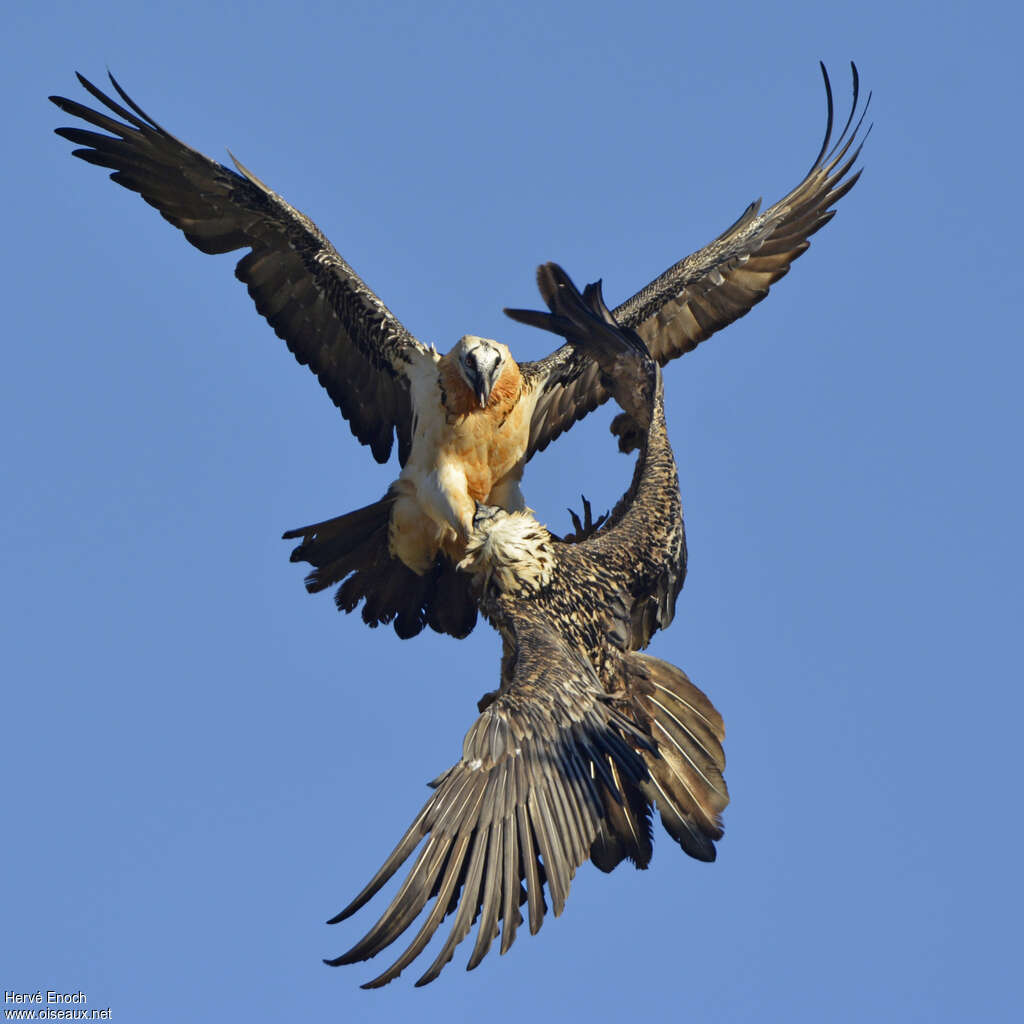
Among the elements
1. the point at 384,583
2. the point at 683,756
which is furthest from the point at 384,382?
A: the point at 683,756

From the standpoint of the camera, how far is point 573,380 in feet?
44.2

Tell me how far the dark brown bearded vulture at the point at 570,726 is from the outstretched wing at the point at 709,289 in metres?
1.33

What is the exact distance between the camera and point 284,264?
13.0 meters

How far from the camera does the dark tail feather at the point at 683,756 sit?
32.0ft

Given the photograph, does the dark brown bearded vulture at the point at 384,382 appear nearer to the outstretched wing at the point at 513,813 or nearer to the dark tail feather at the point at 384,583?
the dark tail feather at the point at 384,583

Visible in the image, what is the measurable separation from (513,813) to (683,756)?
5.64ft

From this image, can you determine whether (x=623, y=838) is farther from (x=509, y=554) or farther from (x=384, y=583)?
(x=384, y=583)

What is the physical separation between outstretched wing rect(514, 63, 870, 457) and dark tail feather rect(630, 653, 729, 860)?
313 cm

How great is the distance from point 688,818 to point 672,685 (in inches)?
39.1

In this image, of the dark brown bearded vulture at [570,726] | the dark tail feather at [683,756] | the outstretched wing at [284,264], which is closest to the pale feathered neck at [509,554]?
the dark brown bearded vulture at [570,726]

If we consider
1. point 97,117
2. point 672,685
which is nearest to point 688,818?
point 672,685

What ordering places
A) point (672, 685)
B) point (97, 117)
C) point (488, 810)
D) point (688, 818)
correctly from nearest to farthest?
1. point (488, 810)
2. point (688, 818)
3. point (672, 685)
4. point (97, 117)

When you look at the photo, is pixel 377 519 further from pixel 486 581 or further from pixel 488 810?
pixel 488 810

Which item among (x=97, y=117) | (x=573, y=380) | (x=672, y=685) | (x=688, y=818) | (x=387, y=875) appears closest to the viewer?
(x=387, y=875)
